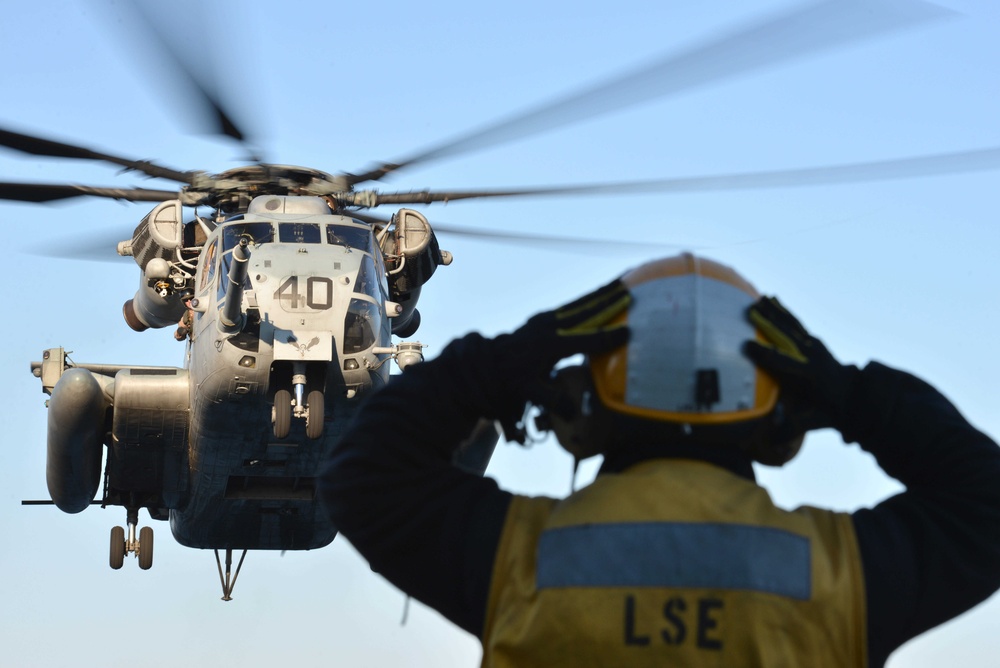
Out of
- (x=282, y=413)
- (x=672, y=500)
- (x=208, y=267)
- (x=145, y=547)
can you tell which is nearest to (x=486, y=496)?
(x=672, y=500)

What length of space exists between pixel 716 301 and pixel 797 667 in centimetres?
71

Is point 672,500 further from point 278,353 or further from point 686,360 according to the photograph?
point 278,353

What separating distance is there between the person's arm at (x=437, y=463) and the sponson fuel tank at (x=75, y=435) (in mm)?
12154

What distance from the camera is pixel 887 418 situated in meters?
3.10

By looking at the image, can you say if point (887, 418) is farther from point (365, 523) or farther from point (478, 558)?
point (365, 523)

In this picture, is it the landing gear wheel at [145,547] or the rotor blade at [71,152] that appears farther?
the landing gear wheel at [145,547]

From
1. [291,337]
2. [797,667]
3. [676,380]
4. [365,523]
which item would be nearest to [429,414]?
[365,523]

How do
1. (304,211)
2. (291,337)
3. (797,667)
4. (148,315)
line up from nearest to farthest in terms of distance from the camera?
(797,667) < (291,337) < (304,211) < (148,315)

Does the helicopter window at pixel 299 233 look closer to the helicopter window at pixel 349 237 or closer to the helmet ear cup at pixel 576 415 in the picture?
the helicopter window at pixel 349 237

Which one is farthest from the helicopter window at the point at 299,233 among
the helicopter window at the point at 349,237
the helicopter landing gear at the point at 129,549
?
the helicopter landing gear at the point at 129,549

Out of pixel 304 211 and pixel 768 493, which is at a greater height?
pixel 304 211

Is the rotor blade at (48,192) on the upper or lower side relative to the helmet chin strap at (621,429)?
upper

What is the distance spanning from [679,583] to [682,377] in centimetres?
39

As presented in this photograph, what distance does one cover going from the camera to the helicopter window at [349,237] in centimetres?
1484
